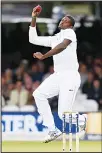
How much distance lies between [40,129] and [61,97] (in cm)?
588

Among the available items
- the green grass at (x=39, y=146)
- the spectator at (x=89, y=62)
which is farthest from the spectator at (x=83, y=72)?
the green grass at (x=39, y=146)

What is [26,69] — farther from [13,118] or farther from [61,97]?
[61,97]

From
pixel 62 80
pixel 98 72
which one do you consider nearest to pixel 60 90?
pixel 62 80

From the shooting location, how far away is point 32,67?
19.8 metres

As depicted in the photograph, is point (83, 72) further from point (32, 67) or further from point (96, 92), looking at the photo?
point (32, 67)

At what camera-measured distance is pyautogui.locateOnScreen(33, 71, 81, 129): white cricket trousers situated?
12.3 m

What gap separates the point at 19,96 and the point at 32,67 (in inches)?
52.3

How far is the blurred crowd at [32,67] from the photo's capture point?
18.8 meters

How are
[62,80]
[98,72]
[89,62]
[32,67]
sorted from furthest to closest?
[89,62] < [32,67] < [98,72] < [62,80]

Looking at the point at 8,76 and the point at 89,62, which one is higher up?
the point at 89,62

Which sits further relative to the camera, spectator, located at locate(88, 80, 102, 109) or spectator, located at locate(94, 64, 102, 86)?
spectator, located at locate(94, 64, 102, 86)

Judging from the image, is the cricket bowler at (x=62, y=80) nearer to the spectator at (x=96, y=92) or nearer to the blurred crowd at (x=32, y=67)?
the blurred crowd at (x=32, y=67)

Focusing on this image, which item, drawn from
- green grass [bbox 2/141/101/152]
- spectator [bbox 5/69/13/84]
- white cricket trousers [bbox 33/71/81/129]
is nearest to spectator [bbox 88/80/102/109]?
green grass [bbox 2/141/101/152]

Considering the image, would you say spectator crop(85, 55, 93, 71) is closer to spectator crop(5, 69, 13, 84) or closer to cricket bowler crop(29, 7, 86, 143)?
spectator crop(5, 69, 13, 84)
